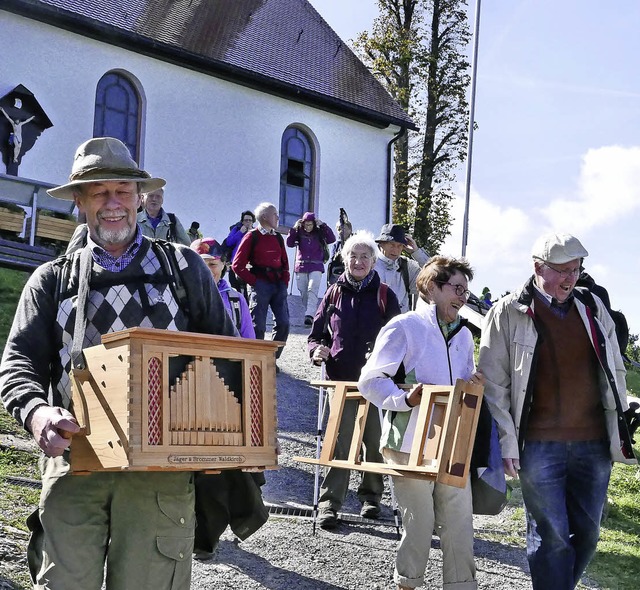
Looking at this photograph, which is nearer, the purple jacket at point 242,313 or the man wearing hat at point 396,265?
the purple jacket at point 242,313

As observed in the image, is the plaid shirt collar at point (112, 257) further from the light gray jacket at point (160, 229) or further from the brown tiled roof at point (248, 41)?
the brown tiled roof at point (248, 41)

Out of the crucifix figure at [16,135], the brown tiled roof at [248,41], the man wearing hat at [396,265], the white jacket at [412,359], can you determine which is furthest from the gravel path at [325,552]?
the brown tiled roof at [248,41]

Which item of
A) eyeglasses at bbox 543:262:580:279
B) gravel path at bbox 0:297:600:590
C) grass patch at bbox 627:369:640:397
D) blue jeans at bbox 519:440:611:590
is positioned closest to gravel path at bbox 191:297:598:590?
gravel path at bbox 0:297:600:590

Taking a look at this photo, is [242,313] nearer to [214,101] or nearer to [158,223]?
[158,223]

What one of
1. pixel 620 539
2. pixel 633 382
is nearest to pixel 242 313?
pixel 620 539

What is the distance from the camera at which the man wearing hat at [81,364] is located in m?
3.51

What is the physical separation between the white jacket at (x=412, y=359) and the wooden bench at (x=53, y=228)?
1223 cm

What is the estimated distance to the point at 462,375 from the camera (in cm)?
573

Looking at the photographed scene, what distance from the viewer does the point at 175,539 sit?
11.7 feet

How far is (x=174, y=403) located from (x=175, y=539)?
579 millimetres

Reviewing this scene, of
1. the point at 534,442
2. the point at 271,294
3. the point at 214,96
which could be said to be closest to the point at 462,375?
the point at 534,442

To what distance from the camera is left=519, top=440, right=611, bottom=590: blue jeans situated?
5.53 m

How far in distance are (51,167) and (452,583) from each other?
17379 mm

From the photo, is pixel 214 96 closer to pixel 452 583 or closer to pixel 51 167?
pixel 51 167
